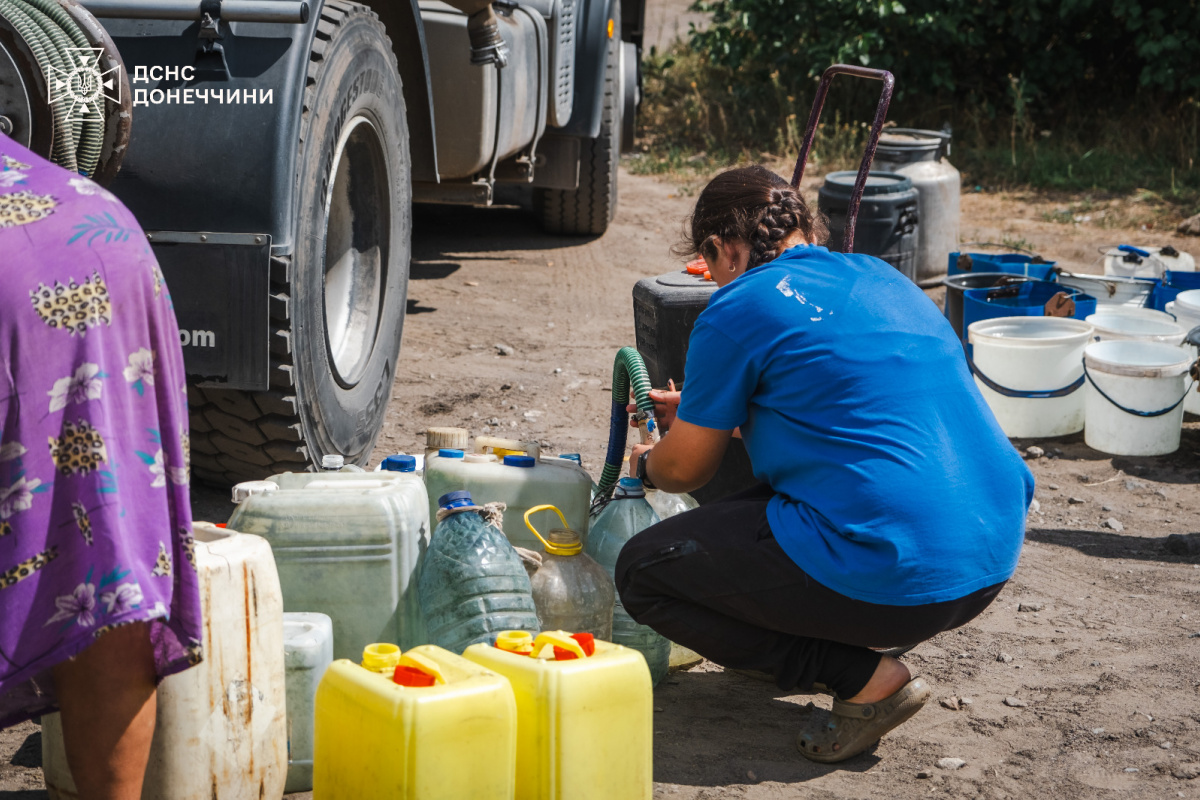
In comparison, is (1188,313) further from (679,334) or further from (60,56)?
(60,56)

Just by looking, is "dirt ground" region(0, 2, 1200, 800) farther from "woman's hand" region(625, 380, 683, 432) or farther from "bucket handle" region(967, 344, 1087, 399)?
"woman's hand" region(625, 380, 683, 432)

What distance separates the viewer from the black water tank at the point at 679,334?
3.51 metres

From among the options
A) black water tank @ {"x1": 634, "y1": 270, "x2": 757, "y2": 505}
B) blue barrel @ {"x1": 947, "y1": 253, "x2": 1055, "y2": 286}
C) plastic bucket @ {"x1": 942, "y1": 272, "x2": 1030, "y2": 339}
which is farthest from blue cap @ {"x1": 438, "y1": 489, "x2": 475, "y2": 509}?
blue barrel @ {"x1": 947, "y1": 253, "x2": 1055, "y2": 286}

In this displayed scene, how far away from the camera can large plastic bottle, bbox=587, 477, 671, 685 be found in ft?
9.80

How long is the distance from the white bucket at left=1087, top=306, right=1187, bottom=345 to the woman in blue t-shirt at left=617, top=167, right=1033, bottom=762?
8.87ft

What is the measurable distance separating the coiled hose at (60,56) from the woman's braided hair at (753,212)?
1269mm

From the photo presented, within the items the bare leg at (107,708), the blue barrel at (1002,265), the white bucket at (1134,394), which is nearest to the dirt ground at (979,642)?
the white bucket at (1134,394)

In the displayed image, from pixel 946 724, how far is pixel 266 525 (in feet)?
5.38

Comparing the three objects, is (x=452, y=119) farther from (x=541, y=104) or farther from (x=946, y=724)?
(x=946, y=724)

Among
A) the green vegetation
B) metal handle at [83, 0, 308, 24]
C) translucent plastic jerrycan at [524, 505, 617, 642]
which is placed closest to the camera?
translucent plastic jerrycan at [524, 505, 617, 642]

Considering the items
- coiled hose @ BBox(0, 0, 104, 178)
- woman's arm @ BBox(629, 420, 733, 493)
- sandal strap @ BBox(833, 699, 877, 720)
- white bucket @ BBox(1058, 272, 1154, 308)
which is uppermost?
coiled hose @ BBox(0, 0, 104, 178)

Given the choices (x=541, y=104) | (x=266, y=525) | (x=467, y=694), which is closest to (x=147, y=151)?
(x=266, y=525)

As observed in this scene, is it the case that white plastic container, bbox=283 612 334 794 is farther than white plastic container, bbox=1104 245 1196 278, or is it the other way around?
white plastic container, bbox=1104 245 1196 278

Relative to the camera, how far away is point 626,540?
298 cm
